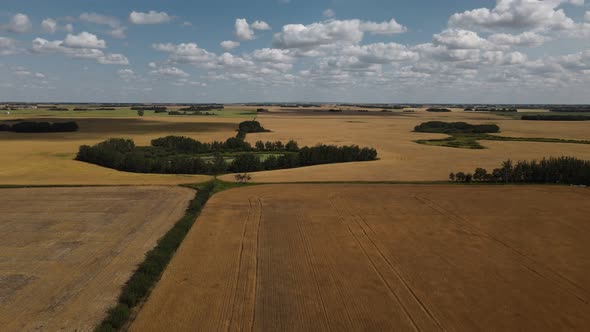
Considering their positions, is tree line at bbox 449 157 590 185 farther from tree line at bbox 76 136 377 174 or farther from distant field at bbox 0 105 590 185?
tree line at bbox 76 136 377 174

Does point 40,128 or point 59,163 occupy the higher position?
point 40,128

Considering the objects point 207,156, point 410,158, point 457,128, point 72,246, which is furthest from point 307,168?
point 457,128

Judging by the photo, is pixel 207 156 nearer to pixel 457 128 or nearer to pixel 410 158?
pixel 410 158

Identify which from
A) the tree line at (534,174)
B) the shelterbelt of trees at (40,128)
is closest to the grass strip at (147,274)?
the tree line at (534,174)

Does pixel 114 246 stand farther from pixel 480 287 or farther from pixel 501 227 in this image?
pixel 501 227

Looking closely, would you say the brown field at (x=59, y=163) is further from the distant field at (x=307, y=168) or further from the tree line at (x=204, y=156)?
the tree line at (x=204, y=156)

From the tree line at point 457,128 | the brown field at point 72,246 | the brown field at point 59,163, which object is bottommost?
the brown field at point 72,246
